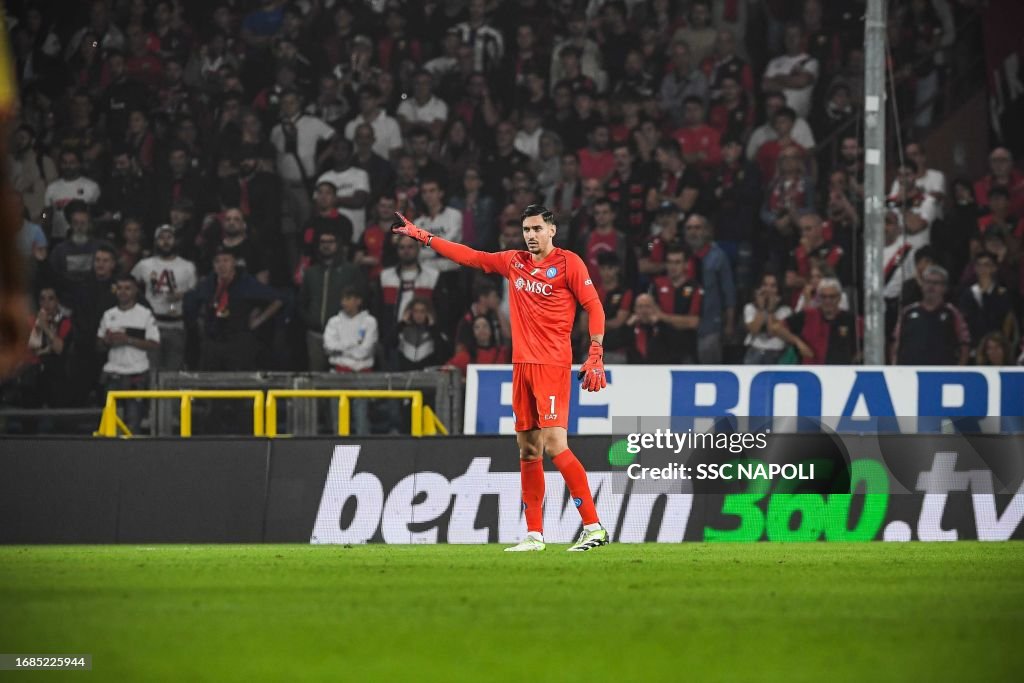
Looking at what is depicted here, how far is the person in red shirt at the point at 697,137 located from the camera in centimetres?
1845

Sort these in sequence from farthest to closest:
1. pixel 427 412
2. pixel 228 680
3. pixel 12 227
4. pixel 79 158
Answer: pixel 79 158
pixel 427 412
pixel 228 680
pixel 12 227

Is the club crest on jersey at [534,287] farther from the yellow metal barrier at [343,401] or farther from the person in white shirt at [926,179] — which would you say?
the person in white shirt at [926,179]

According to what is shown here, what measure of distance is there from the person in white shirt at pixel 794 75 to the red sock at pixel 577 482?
30.4ft

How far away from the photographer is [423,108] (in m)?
19.4

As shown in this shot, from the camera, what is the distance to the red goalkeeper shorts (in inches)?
412

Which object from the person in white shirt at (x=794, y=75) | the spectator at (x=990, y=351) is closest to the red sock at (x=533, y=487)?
the spectator at (x=990, y=351)

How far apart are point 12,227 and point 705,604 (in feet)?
13.9

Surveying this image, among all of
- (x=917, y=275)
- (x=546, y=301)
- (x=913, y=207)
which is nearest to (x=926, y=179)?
(x=913, y=207)

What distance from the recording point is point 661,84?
19109 mm

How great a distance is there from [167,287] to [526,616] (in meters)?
12.2

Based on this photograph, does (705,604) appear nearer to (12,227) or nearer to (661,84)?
(12,227)

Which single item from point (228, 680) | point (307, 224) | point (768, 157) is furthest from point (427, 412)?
point (228, 680)

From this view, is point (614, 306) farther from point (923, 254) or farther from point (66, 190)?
point (66, 190)

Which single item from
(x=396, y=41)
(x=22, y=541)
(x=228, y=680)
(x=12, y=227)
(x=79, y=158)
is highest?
(x=396, y=41)
